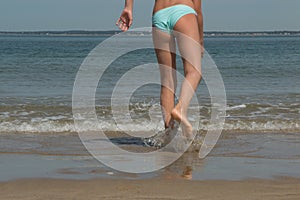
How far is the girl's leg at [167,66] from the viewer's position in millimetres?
5383

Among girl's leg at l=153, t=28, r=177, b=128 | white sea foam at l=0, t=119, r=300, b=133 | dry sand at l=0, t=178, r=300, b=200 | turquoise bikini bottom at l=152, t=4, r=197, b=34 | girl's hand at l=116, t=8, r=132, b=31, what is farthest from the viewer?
white sea foam at l=0, t=119, r=300, b=133

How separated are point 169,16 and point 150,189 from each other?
1816 millimetres

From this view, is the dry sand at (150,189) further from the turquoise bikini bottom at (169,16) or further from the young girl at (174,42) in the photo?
the turquoise bikini bottom at (169,16)

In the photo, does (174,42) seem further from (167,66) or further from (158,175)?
(158,175)

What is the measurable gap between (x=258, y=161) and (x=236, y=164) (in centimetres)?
25

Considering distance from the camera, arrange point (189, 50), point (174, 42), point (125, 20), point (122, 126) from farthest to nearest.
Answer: point (122, 126) < point (174, 42) < point (189, 50) < point (125, 20)

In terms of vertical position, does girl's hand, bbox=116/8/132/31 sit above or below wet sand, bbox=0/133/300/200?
above

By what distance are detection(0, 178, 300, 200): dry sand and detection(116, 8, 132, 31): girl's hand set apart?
1.42m

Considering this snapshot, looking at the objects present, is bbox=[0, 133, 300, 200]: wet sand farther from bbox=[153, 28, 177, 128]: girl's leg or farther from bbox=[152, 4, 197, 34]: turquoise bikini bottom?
bbox=[152, 4, 197, 34]: turquoise bikini bottom

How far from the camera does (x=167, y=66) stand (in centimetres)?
548

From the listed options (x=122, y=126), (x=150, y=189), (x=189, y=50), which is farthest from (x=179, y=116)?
(x=122, y=126)

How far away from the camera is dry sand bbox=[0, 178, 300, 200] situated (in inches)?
152

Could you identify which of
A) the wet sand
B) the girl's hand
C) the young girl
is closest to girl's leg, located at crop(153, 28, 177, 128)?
the young girl

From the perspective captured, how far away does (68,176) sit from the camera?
441 cm
